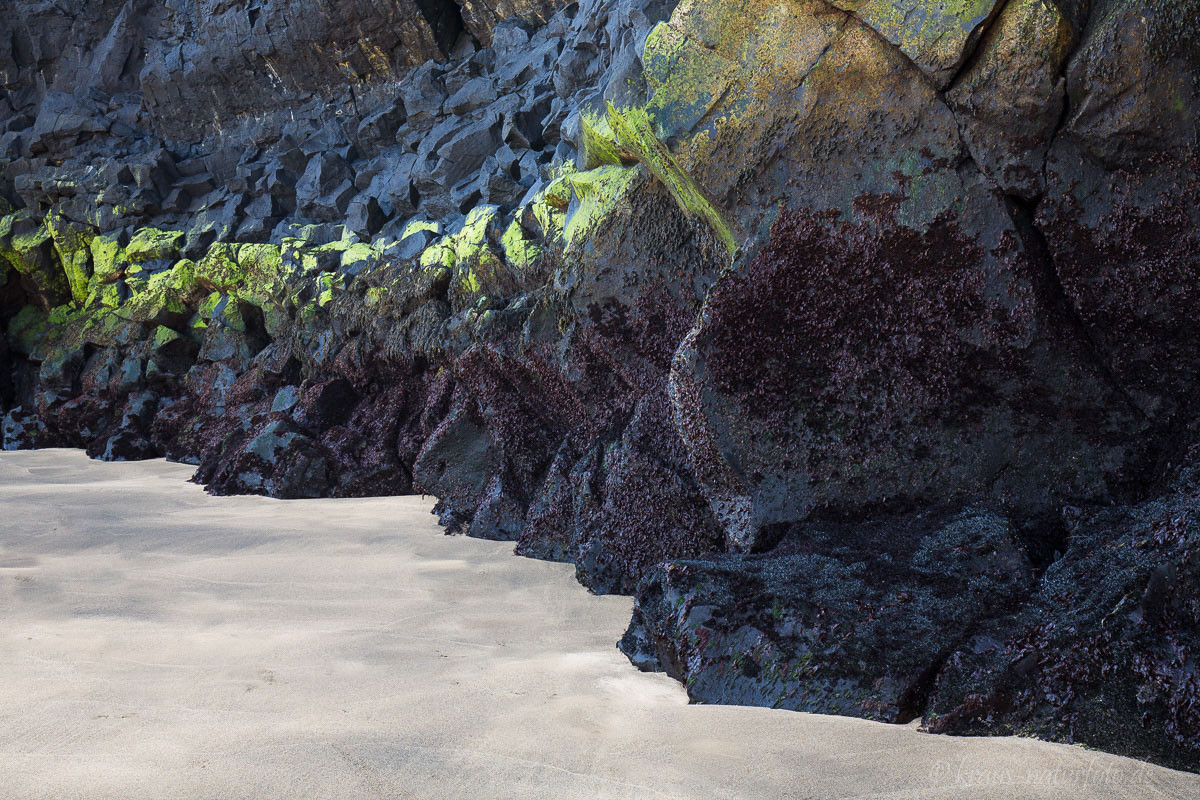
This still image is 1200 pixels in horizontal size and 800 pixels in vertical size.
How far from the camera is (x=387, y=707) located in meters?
2.13

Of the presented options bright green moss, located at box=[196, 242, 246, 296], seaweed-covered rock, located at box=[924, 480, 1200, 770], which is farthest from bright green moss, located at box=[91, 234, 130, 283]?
seaweed-covered rock, located at box=[924, 480, 1200, 770]

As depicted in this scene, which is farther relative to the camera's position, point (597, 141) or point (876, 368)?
point (597, 141)

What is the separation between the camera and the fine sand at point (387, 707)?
167cm

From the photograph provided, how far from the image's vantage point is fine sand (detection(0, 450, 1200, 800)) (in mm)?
1673

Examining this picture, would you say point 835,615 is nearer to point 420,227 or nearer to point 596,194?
point 596,194

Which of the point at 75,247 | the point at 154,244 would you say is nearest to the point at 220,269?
the point at 154,244

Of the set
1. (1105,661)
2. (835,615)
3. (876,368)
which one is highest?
(876,368)

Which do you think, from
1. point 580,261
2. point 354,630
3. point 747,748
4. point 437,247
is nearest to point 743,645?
point 747,748

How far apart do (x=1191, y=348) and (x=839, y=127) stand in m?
1.35

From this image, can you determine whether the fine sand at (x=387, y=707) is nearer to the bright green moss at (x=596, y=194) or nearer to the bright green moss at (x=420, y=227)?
the bright green moss at (x=596, y=194)

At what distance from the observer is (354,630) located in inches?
114

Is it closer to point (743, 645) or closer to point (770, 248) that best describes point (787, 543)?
point (743, 645)

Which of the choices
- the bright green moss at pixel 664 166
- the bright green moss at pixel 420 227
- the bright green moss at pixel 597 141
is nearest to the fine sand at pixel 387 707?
the bright green moss at pixel 664 166

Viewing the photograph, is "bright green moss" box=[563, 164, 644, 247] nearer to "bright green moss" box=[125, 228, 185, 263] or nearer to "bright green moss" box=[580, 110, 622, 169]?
"bright green moss" box=[580, 110, 622, 169]
